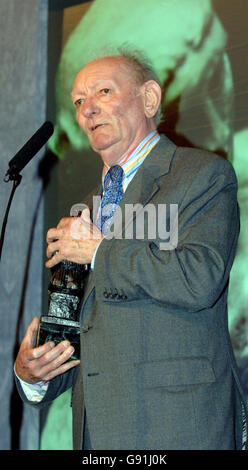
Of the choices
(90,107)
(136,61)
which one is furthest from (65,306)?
(136,61)

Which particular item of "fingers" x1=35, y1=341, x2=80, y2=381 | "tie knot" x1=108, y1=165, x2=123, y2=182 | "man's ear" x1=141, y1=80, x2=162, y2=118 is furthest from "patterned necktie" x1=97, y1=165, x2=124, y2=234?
"fingers" x1=35, y1=341, x2=80, y2=381

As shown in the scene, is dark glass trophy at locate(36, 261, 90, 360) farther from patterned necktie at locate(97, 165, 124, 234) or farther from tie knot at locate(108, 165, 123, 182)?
tie knot at locate(108, 165, 123, 182)

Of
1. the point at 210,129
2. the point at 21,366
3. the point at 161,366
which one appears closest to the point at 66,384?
the point at 21,366

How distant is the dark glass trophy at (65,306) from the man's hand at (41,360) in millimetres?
23

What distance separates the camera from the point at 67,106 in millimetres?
2904

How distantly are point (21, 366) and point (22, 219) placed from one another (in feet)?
4.34

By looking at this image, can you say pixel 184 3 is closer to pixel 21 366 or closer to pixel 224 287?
pixel 224 287

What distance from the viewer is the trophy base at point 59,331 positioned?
1.64m

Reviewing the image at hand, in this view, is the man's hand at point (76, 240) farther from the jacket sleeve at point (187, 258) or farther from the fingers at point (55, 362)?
the fingers at point (55, 362)

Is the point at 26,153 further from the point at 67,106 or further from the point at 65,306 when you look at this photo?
the point at 67,106

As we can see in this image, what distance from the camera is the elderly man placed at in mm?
1439

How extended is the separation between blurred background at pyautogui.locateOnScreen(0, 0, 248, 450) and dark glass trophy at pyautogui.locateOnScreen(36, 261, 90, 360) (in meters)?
0.84

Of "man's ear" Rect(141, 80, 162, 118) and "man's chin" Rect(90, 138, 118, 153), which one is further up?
"man's ear" Rect(141, 80, 162, 118)

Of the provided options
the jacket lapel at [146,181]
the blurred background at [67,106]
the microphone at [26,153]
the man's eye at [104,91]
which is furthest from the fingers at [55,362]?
the blurred background at [67,106]
